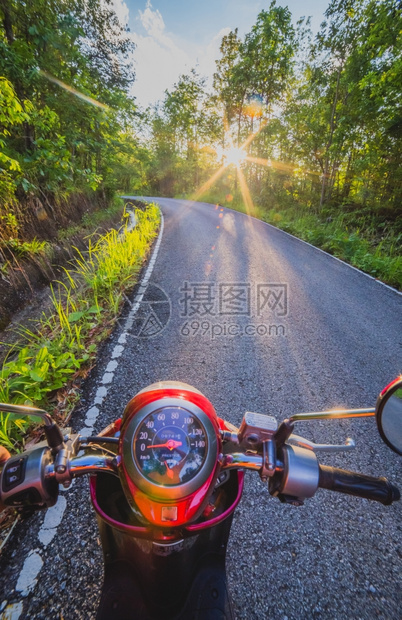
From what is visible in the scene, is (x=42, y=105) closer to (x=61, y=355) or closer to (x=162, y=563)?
(x=61, y=355)

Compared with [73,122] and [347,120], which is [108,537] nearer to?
[73,122]

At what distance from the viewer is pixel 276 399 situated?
2.56m

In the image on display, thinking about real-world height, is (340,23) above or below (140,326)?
above

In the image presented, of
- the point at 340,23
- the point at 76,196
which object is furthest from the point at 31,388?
the point at 340,23

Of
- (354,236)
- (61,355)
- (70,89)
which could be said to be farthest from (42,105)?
(354,236)

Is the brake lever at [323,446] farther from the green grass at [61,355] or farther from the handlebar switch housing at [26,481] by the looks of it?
the green grass at [61,355]

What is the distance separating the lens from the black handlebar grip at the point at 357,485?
806mm

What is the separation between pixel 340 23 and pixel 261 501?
51.8 feet

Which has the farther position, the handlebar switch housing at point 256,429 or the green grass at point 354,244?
the green grass at point 354,244

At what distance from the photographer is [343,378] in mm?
2920

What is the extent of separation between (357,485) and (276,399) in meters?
1.78

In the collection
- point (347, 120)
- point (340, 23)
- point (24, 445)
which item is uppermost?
point (340, 23)

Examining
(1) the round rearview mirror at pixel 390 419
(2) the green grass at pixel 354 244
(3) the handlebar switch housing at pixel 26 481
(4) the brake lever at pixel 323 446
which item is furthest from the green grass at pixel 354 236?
(3) the handlebar switch housing at pixel 26 481

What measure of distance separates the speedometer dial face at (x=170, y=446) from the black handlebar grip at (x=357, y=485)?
0.42 m
